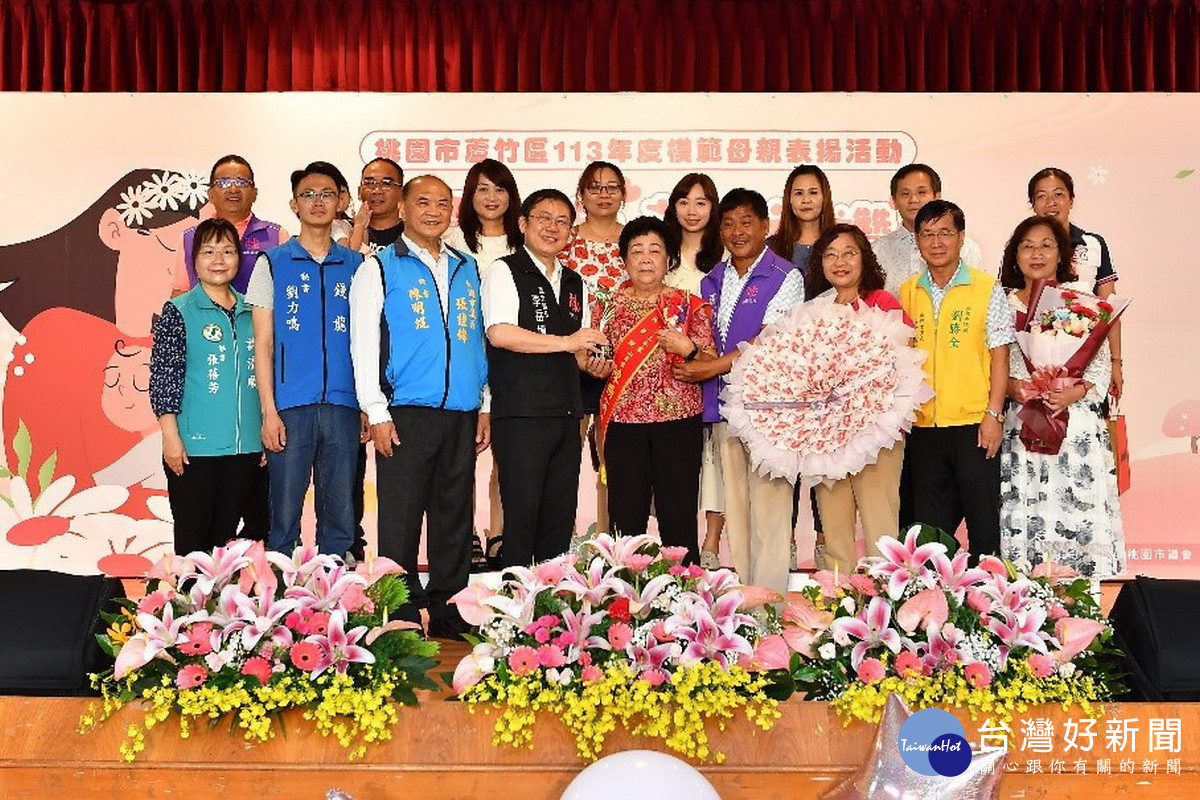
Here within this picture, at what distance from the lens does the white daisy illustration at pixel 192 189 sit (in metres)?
5.27

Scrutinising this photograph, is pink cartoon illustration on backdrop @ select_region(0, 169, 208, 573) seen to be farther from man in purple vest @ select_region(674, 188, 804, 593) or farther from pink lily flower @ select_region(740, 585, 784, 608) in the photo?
pink lily flower @ select_region(740, 585, 784, 608)

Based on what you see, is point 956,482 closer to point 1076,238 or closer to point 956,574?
point 1076,238

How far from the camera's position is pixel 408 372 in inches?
137

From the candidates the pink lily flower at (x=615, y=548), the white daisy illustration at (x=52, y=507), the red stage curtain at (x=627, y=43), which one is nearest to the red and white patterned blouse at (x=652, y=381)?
the pink lily flower at (x=615, y=548)

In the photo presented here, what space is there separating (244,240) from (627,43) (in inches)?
82.4

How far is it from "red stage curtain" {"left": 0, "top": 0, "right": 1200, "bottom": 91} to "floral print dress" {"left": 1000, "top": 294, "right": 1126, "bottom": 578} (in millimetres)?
2016

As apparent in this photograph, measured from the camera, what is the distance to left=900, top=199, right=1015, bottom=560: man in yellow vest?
365cm

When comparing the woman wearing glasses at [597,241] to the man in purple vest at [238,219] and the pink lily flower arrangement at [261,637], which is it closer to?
the man in purple vest at [238,219]

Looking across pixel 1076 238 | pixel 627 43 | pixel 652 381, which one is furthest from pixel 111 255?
pixel 1076 238

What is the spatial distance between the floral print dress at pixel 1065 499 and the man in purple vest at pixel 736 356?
67 centimetres

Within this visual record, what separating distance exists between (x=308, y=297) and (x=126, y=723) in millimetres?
1876

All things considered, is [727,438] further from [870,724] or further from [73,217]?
[73,217]

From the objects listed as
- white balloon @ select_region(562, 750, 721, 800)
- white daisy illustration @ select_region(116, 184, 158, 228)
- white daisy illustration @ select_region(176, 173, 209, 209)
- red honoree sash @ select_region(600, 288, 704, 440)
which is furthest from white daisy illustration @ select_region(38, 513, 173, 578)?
white balloon @ select_region(562, 750, 721, 800)

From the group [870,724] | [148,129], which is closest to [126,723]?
Result: [870,724]
